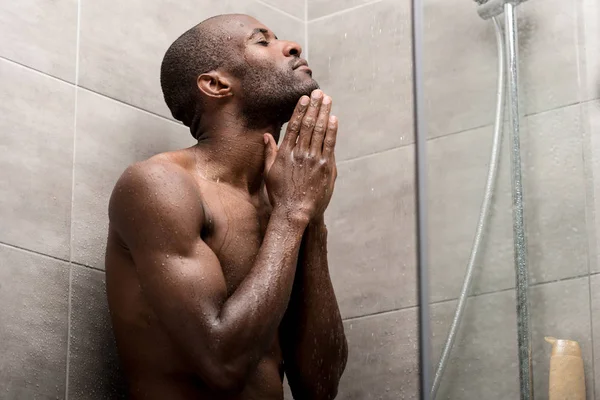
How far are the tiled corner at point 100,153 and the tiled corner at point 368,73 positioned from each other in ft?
1.58

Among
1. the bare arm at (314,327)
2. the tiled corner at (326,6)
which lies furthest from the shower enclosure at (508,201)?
the tiled corner at (326,6)

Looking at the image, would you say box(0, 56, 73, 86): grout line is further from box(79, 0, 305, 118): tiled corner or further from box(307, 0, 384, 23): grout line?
box(307, 0, 384, 23): grout line

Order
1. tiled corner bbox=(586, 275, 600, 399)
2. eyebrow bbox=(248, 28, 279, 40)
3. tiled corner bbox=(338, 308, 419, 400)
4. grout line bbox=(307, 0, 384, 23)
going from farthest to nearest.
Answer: grout line bbox=(307, 0, 384, 23) < tiled corner bbox=(338, 308, 419, 400) < eyebrow bbox=(248, 28, 279, 40) < tiled corner bbox=(586, 275, 600, 399)

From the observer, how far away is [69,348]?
2.12 meters

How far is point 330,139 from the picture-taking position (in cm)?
210

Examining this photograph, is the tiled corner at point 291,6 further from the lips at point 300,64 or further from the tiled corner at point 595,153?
the tiled corner at point 595,153

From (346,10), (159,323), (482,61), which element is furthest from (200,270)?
(346,10)

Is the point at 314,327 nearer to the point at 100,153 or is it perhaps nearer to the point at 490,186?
→ the point at 490,186

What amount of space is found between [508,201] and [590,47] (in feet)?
1.05

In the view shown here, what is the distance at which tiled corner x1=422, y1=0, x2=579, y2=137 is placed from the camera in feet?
7.09

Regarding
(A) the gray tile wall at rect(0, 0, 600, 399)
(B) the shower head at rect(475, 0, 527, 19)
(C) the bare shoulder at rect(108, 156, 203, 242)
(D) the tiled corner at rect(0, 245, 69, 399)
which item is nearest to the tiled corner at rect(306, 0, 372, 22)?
(A) the gray tile wall at rect(0, 0, 600, 399)

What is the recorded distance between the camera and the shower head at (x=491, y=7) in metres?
2.23

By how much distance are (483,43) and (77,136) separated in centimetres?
82

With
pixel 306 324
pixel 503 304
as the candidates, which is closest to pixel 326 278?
pixel 306 324
